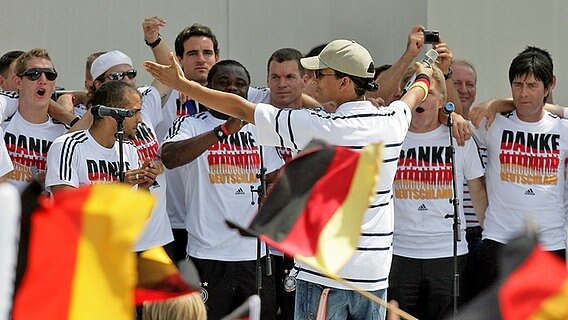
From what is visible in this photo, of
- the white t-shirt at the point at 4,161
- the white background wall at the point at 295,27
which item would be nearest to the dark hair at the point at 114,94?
the white t-shirt at the point at 4,161

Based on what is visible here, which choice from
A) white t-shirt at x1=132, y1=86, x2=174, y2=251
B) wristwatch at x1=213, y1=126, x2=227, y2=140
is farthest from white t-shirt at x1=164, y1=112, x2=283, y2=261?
wristwatch at x1=213, y1=126, x2=227, y2=140

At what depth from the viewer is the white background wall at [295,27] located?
28.1 ft

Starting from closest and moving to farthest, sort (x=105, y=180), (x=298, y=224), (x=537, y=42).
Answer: (x=298, y=224) → (x=105, y=180) → (x=537, y=42)

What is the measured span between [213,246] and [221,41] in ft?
8.99

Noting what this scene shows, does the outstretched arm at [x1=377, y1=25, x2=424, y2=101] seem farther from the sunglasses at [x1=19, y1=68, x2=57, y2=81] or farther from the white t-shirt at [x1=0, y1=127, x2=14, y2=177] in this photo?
the white t-shirt at [x1=0, y1=127, x2=14, y2=177]

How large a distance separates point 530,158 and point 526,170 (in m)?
0.07

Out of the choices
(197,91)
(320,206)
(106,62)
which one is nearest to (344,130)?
(197,91)

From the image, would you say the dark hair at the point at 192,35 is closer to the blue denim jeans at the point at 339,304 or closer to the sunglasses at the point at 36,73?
the sunglasses at the point at 36,73

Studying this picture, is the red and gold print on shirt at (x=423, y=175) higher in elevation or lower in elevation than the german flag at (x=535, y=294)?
higher

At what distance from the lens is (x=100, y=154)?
6160mm

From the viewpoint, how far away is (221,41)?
8883 mm

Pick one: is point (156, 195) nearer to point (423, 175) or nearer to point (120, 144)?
point (120, 144)

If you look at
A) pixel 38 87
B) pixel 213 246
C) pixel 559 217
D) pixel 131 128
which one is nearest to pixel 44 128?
pixel 38 87

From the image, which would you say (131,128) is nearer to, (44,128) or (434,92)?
(44,128)
